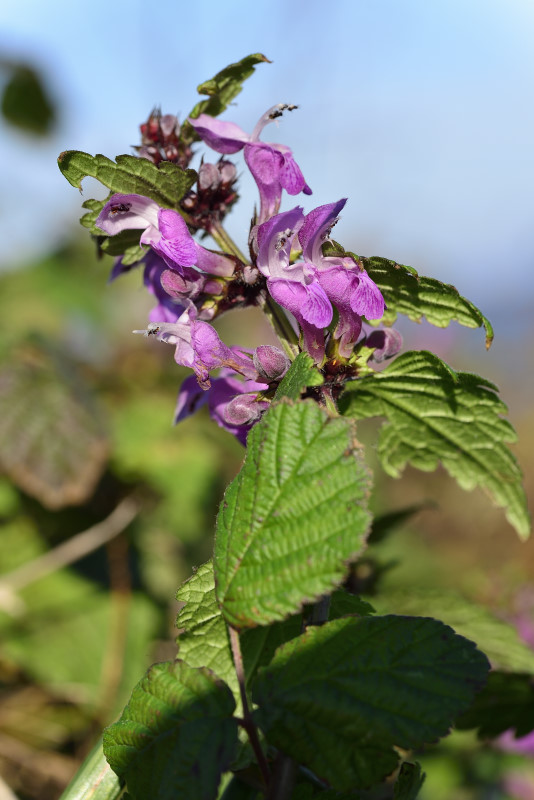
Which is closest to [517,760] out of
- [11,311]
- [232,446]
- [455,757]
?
[455,757]

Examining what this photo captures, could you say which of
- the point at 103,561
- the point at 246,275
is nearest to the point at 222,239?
the point at 246,275

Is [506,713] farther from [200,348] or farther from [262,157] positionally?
[262,157]

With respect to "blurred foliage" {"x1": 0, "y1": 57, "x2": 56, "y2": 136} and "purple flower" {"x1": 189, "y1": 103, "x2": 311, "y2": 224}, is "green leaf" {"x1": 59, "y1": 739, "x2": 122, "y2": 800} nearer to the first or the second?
"purple flower" {"x1": 189, "y1": 103, "x2": 311, "y2": 224}

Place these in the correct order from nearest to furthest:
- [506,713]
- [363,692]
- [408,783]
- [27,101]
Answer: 1. [363,692]
2. [408,783]
3. [506,713]
4. [27,101]

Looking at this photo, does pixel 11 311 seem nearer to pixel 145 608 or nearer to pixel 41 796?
pixel 145 608

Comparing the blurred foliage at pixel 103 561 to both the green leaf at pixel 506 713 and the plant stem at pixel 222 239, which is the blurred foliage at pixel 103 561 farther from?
the plant stem at pixel 222 239

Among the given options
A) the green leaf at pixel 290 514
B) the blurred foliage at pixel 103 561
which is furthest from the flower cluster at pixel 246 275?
the blurred foliage at pixel 103 561

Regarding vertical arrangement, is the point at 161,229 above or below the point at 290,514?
above
